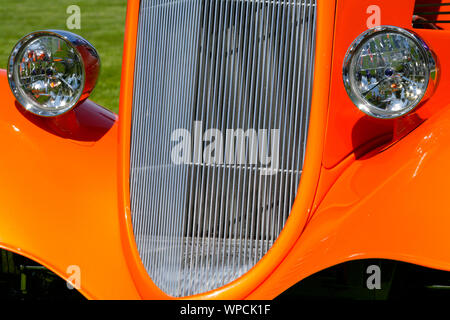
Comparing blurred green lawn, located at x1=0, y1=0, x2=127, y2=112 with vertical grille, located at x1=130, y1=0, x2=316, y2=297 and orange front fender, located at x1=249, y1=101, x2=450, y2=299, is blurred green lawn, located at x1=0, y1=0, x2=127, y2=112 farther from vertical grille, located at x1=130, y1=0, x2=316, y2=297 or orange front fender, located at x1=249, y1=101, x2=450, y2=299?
orange front fender, located at x1=249, y1=101, x2=450, y2=299

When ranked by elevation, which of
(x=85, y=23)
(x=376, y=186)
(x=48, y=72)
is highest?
(x=85, y=23)

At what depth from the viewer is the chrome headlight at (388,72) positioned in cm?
217

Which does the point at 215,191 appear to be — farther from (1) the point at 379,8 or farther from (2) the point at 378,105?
(1) the point at 379,8

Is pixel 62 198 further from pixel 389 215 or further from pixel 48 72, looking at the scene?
pixel 389 215

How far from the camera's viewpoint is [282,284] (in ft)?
7.14

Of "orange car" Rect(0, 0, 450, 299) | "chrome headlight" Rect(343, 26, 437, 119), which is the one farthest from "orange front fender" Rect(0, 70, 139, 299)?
"chrome headlight" Rect(343, 26, 437, 119)

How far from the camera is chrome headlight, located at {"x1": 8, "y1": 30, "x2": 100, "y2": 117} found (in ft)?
8.50

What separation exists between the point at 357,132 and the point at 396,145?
198mm

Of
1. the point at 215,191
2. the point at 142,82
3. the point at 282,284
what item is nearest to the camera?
the point at 282,284

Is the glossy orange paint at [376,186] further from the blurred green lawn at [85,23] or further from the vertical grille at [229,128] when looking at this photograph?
the blurred green lawn at [85,23]

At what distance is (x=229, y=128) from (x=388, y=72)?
603 millimetres

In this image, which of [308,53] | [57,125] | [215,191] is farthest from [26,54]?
[308,53]

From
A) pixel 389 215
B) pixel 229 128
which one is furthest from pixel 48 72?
pixel 389 215

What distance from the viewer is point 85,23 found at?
1111cm
